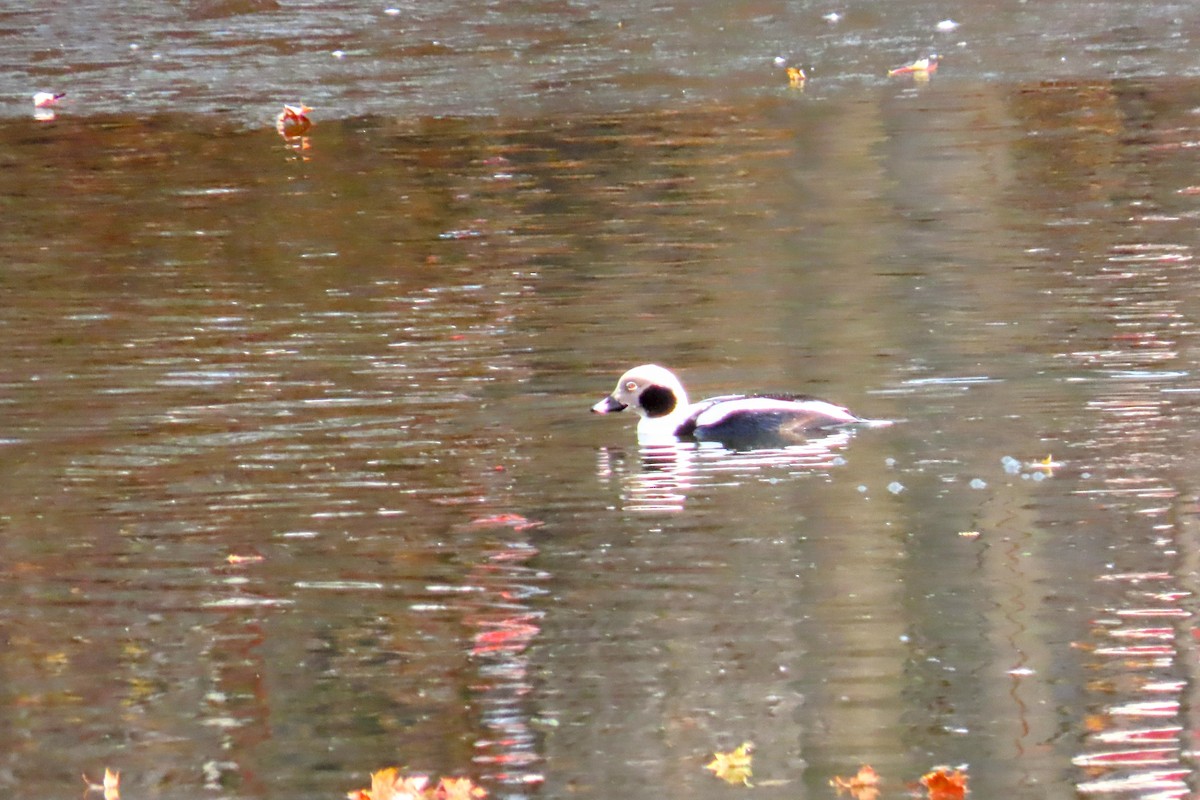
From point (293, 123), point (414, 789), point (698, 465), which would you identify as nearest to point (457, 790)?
point (414, 789)

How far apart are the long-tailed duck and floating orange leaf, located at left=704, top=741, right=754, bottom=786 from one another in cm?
343

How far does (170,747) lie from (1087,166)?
35.1ft

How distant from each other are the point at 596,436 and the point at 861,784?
4158 millimetres

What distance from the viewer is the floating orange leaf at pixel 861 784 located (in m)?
5.00

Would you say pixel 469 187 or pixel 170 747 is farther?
pixel 469 187

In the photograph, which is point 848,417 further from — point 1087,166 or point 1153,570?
point 1087,166

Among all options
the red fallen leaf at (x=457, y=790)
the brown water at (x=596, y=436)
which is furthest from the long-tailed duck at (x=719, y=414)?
the red fallen leaf at (x=457, y=790)

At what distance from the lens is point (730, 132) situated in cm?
1686

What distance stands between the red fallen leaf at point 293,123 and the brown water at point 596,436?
352 millimetres

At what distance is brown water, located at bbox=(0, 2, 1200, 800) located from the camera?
553cm

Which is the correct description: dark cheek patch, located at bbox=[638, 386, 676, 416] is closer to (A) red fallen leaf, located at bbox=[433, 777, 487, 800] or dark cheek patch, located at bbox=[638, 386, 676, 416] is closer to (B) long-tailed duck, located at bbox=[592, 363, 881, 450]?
(B) long-tailed duck, located at bbox=[592, 363, 881, 450]

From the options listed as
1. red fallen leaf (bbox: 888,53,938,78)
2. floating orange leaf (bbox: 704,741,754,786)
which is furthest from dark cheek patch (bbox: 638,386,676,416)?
red fallen leaf (bbox: 888,53,938,78)

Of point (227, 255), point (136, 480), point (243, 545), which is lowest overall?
point (243, 545)

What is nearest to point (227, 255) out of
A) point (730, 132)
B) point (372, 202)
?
point (372, 202)
